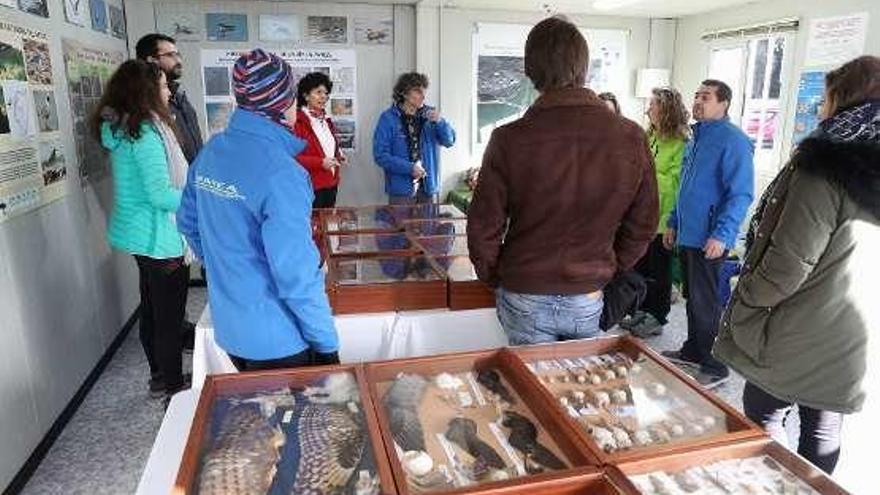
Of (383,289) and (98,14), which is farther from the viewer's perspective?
(98,14)

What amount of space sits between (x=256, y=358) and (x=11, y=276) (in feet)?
4.37

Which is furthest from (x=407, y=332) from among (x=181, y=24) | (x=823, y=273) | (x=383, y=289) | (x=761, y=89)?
(x=761, y=89)

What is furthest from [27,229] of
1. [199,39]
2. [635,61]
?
[635,61]

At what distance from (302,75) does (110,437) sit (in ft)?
9.83

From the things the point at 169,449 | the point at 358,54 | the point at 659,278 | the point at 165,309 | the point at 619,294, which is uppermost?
the point at 358,54

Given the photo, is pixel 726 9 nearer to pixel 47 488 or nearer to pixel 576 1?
pixel 576 1

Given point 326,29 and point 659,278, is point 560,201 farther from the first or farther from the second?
point 326,29

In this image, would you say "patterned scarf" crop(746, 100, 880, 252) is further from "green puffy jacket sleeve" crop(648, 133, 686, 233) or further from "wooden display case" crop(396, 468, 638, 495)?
"green puffy jacket sleeve" crop(648, 133, 686, 233)

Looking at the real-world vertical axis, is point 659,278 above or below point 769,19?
below

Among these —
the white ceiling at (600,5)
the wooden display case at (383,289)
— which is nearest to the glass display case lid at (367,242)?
the wooden display case at (383,289)

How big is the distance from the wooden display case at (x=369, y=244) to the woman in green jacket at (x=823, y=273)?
3.93 feet

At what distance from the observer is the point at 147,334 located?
2.77 metres

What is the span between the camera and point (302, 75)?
14.8ft

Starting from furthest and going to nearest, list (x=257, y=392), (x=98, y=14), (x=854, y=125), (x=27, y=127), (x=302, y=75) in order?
(x=302, y=75) < (x=98, y=14) < (x=27, y=127) < (x=854, y=125) < (x=257, y=392)
